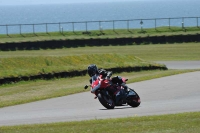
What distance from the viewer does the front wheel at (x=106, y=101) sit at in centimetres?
2012

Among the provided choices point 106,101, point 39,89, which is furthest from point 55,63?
point 106,101

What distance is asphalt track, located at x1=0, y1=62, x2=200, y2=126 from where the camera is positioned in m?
18.8

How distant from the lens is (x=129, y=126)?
50.8 ft

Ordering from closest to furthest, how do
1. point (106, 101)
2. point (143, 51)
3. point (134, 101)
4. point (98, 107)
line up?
point (106, 101) < point (134, 101) < point (98, 107) < point (143, 51)

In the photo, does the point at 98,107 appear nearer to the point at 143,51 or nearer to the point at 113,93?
the point at 113,93

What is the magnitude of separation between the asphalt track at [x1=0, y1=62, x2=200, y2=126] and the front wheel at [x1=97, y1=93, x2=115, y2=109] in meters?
0.17

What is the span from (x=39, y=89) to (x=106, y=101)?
7.98 meters

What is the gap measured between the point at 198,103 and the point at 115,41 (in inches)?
1453

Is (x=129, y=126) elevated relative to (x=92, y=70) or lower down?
lower down

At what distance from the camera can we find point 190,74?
30.0 m

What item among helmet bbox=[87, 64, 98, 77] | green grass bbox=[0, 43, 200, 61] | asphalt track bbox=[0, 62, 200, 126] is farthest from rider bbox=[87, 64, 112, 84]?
green grass bbox=[0, 43, 200, 61]

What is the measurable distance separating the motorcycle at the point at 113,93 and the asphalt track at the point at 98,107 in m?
0.19

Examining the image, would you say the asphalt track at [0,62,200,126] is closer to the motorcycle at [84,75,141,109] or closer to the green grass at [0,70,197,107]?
the motorcycle at [84,75,141,109]

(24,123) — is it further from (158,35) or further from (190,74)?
(158,35)
